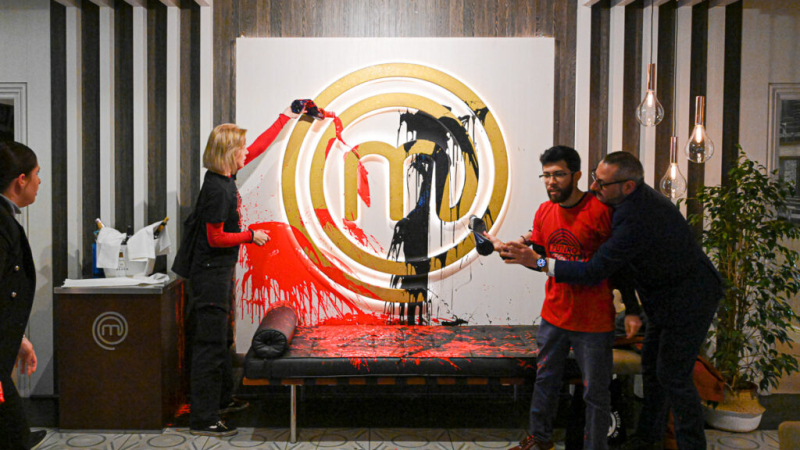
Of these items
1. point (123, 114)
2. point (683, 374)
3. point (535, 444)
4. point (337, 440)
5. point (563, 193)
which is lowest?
point (337, 440)

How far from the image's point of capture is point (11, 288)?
228 centimetres

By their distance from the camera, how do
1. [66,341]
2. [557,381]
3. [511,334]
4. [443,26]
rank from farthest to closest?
[443,26] → [511,334] → [66,341] → [557,381]

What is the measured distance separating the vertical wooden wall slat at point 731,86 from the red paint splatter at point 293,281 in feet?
8.87

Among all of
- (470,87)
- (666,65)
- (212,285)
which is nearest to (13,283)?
(212,285)

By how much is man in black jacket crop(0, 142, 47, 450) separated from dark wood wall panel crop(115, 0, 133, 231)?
6.11 feet

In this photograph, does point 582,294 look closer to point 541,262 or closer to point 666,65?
point 541,262

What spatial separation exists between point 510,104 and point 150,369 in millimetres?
2953

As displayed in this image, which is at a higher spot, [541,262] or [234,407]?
[541,262]

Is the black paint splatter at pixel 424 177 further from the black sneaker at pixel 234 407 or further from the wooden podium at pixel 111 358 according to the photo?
the wooden podium at pixel 111 358

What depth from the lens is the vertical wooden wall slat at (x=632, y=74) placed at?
436cm

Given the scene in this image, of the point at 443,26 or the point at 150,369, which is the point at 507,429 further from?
the point at 443,26

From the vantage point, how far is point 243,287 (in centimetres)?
437

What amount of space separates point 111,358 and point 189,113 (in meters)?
1.75

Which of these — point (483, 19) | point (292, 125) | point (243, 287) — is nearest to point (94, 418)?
point (243, 287)
